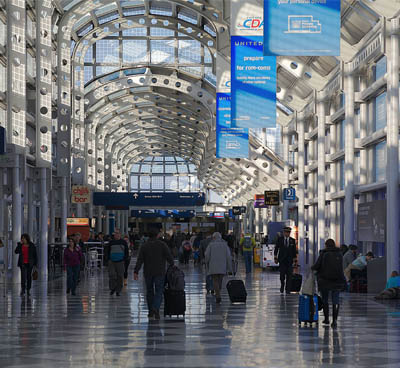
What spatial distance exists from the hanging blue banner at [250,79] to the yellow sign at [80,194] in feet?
67.7

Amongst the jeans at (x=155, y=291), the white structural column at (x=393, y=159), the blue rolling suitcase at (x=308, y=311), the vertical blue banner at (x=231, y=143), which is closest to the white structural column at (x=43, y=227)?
the vertical blue banner at (x=231, y=143)

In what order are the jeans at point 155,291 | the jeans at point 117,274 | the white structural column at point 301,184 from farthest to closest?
1. the white structural column at point 301,184
2. the jeans at point 117,274
3. the jeans at point 155,291

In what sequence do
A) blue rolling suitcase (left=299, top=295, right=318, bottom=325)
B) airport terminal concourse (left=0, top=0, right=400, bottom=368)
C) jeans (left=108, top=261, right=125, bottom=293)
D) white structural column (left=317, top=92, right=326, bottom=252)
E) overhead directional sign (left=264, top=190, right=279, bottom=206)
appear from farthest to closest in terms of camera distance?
overhead directional sign (left=264, top=190, right=279, bottom=206)
white structural column (left=317, top=92, right=326, bottom=252)
jeans (left=108, top=261, right=125, bottom=293)
blue rolling suitcase (left=299, top=295, right=318, bottom=325)
airport terminal concourse (left=0, top=0, right=400, bottom=368)

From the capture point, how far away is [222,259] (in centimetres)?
1825

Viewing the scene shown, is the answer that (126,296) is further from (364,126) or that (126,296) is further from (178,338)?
(364,126)

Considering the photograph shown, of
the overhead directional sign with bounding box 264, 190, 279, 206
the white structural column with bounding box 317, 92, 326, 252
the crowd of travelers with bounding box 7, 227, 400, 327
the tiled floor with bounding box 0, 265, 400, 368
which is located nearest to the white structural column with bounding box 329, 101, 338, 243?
the white structural column with bounding box 317, 92, 326, 252

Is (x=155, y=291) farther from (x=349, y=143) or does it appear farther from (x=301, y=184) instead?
(x=301, y=184)

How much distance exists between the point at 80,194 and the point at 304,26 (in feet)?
92.2

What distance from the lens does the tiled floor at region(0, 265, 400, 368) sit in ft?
30.6

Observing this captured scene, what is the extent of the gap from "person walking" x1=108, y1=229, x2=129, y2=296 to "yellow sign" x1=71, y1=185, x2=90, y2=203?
21.9 metres

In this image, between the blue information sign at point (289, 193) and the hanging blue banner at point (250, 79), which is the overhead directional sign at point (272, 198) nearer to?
the blue information sign at point (289, 193)

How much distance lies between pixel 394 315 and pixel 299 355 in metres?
6.02

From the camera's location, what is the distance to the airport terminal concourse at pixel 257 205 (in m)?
11.3

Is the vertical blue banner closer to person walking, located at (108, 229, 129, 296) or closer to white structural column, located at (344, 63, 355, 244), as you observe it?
white structural column, located at (344, 63, 355, 244)
